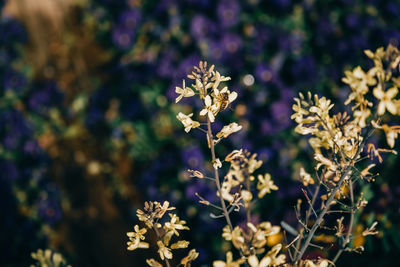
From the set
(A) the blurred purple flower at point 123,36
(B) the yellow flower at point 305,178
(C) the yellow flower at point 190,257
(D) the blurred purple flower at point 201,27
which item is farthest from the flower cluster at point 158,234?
(A) the blurred purple flower at point 123,36

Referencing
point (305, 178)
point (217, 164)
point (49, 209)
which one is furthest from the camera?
point (49, 209)

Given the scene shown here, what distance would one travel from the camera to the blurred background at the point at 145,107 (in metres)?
1.75

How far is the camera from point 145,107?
2.09 metres

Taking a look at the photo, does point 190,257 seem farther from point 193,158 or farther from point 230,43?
point 230,43

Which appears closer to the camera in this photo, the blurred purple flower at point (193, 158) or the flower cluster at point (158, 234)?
the flower cluster at point (158, 234)

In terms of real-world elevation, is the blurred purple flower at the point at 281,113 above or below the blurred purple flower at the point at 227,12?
below

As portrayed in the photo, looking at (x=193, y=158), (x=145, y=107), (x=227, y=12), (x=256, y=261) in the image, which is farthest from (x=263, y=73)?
(x=256, y=261)

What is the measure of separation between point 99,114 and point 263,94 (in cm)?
119

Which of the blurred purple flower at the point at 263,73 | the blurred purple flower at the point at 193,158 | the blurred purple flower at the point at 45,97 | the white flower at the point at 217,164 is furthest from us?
the blurred purple flower at the point at 45,97

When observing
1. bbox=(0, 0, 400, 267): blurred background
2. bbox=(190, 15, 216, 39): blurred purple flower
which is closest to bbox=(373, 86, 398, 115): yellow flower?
bbox=(0, 0, 400, 267): blurred background

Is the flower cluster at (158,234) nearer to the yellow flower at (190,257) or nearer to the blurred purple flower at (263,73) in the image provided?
the yellow flower at (190,257)

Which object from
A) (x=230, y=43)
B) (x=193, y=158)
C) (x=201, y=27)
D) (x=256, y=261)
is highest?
(x=201, y=27)

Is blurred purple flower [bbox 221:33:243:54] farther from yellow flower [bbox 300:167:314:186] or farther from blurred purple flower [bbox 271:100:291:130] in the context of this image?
yellow flower [bbox 300:167:314:186]

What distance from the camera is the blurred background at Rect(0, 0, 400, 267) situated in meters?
1.75
